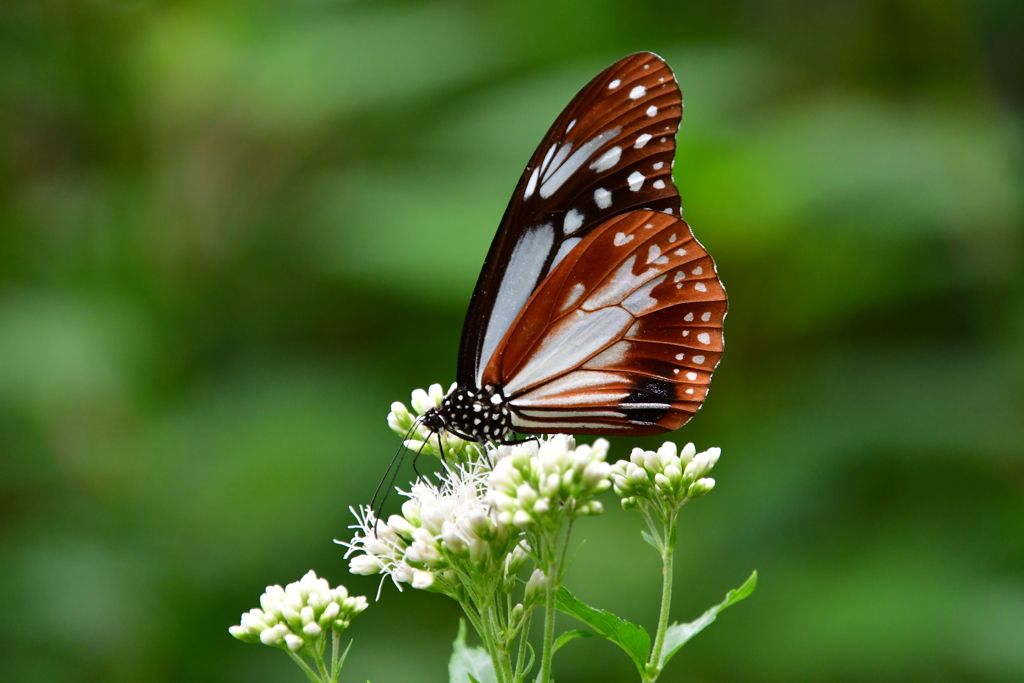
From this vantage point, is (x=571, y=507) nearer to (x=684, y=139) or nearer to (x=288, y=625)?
(x=288, y=625)

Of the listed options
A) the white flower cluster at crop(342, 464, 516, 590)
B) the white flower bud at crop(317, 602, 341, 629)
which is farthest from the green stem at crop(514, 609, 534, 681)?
the white flower bud at crop(317, 602, 341, 629)

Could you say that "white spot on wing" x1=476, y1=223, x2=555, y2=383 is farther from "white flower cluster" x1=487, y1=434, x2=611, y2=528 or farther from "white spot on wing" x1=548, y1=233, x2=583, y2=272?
"white flower cluster" x1=487, y1=434, x2=611, y2=528

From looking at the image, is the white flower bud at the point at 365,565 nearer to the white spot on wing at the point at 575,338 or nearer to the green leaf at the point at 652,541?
the green leaf at the point at 652,541

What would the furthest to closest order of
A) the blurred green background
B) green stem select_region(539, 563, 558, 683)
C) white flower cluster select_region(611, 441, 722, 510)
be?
the blurred green background → white flower cluster select_region(611, 441, 722, 510) → green stem select_region(539, 563, 558, 683)

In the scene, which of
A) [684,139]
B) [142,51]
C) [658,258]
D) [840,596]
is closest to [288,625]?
[658,258]

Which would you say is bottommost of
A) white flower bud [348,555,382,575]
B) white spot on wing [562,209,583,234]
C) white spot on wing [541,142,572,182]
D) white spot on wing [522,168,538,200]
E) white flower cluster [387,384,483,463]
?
white flower bud [348,555,382,575]

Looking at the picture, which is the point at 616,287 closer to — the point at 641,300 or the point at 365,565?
the point at 641,300
